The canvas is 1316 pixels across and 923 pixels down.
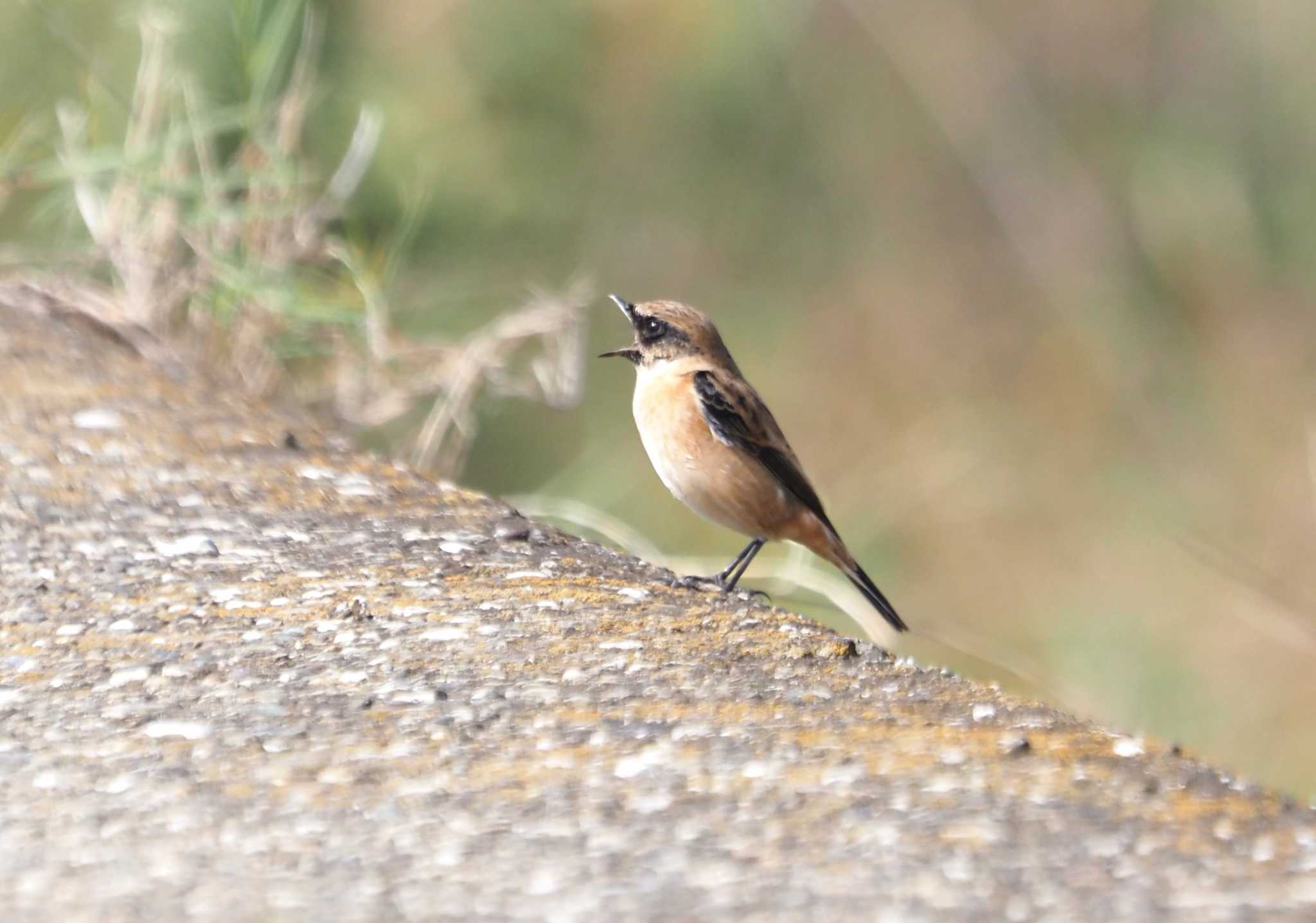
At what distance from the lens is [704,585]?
400cm

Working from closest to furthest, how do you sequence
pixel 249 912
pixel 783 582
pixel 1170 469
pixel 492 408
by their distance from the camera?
pixel 249 912, pixel 783 582, pixel 492 408, pixel 1170 469

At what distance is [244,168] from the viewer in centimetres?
577

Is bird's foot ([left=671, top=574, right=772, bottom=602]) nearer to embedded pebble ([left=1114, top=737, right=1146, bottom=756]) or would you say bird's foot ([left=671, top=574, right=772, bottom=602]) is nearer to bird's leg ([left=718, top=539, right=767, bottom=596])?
bird's leg ([left=718, top=539, right=767, bottom=596])

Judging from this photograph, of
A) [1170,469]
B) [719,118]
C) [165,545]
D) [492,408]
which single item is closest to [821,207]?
[719,118]

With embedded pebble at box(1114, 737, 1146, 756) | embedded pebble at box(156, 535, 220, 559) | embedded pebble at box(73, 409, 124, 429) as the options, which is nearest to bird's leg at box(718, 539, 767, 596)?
embedded pebble at box(156, 535, 220, 559)

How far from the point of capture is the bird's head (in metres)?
5.27

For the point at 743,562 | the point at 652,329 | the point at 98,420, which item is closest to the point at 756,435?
the point at 743,562

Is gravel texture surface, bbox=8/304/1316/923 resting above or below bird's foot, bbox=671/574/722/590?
below

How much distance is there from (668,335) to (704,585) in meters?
1.43

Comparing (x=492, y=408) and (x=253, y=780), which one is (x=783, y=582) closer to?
(x=492, y=408)

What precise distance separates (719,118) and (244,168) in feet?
14.8

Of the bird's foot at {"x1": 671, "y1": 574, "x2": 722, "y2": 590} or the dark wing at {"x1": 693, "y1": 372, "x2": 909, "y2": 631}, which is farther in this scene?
the dark wing at {"x1": 693, "y1": 372, "x2": 909, "y2": 631}

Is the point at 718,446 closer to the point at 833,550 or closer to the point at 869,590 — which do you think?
the point at 833,550

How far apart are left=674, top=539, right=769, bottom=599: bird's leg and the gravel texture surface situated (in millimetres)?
183
